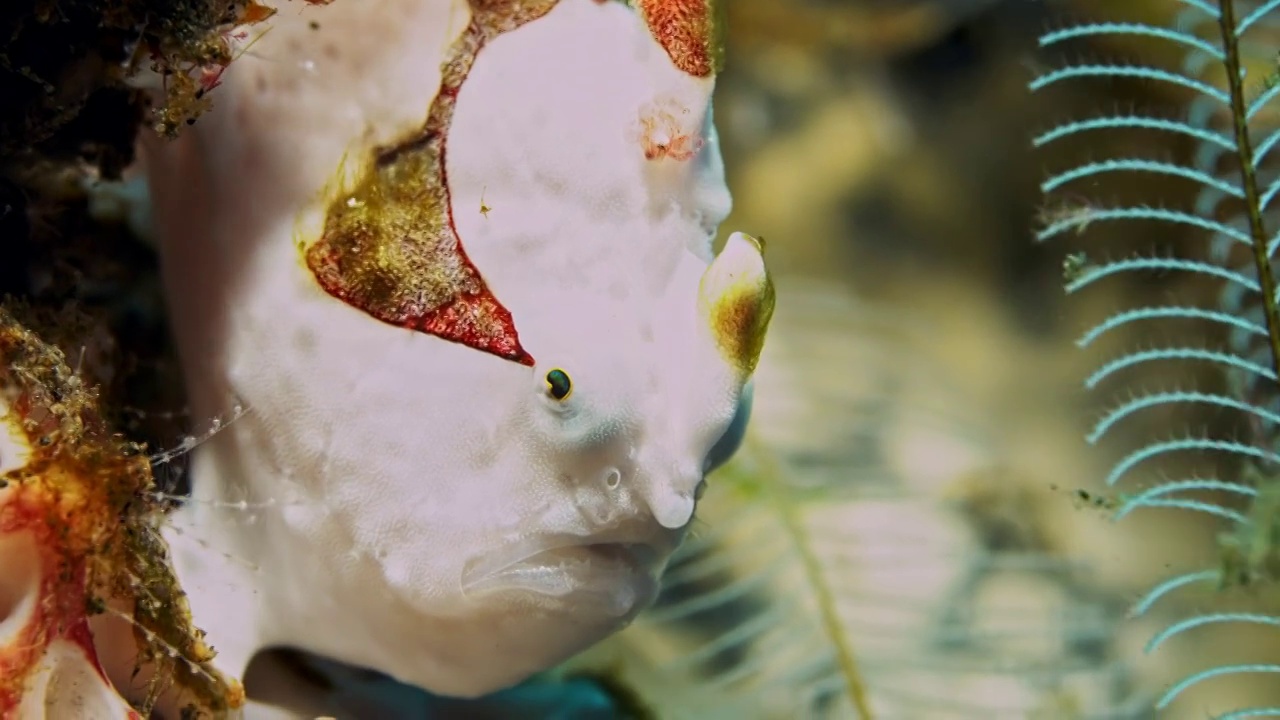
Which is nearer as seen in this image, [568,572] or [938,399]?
[568,572]

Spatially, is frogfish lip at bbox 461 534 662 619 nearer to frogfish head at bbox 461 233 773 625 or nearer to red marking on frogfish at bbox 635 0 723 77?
frogfish head at bbox 461 233 773 625

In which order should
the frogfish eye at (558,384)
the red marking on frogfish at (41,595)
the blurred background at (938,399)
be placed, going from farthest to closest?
the blurred background at (938,399) < the frogfish eye at (558,384) < the red marking on frogfish at (41,595)

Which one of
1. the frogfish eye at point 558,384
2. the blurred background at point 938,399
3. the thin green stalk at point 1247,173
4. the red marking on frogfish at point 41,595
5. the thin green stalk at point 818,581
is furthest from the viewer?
the blurred background at point 938,399

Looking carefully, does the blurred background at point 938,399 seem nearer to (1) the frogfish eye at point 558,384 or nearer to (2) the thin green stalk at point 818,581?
(2) the thin green stalk at point 818,581

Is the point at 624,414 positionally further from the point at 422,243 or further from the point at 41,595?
the point at 41,595

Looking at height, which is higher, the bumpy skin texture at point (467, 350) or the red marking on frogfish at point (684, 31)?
the red marking on frogfish at point (684, 31)

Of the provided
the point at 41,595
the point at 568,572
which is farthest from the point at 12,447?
the point at 568,572

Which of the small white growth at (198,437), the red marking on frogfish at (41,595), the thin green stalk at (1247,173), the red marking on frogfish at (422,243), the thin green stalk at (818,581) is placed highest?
the thin green stalk at (1247,173)

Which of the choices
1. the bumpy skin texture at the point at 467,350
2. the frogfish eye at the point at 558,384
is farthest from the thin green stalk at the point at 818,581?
the frogfish eye at the point at 558,384

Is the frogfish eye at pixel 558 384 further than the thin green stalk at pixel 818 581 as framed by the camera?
No
